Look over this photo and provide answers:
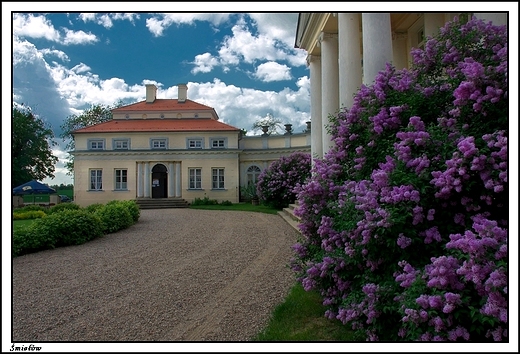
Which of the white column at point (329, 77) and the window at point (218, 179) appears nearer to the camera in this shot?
the white column at point (329, 77)

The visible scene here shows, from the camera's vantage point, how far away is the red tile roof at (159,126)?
28500mm

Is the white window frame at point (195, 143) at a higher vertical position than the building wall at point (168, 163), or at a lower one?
higher

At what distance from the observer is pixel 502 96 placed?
3.14 m

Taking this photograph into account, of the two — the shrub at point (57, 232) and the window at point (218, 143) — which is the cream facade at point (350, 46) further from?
the window at point (218, 143)

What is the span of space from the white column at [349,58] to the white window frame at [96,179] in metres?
24.2

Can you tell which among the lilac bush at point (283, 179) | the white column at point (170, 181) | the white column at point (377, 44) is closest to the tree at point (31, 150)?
the white column at point (170, 181)

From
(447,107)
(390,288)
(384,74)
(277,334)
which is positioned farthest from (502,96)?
(277,334)

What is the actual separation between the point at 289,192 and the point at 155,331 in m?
15.0

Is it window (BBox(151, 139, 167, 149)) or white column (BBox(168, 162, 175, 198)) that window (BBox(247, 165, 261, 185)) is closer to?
white column (BBox(168, 162, 175, 198))

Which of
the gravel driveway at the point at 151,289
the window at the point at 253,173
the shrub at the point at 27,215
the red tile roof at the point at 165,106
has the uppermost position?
the red tile roof at the point at 165,106

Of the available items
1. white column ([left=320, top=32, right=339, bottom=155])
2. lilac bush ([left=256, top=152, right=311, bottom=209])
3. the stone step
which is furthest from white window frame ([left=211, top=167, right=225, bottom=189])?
white column ([left=320, top=32, right=339, bottom=155])

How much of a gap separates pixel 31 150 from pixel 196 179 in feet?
66.7

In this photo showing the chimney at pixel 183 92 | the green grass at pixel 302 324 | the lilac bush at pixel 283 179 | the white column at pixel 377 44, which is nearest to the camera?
the green grass at pixel 302 324

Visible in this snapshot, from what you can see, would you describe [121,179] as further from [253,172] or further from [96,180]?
[253,172]
